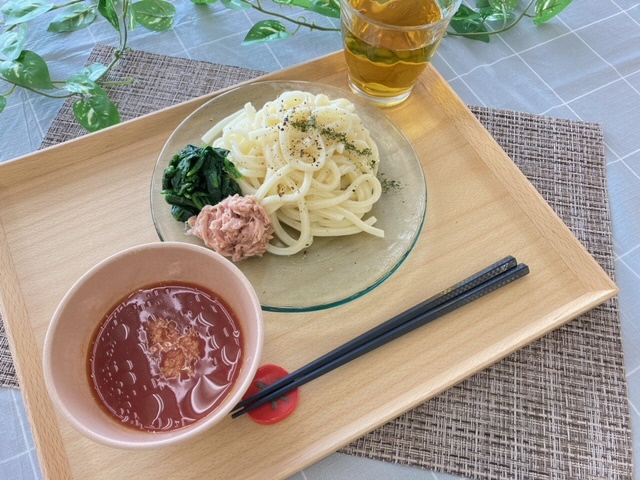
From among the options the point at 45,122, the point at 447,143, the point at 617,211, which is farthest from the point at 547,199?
the point at 45,122

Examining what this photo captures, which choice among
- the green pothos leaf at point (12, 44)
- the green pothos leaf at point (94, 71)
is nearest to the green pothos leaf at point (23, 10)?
the green pothos leaf at point (12, 44)

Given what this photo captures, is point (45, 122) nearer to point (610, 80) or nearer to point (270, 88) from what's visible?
point (270, 88)

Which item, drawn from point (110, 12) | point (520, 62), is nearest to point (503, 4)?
point (520, 62)

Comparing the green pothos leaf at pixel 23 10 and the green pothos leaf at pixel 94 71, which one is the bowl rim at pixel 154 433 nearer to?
the green pothos leaf at pixel 94 71

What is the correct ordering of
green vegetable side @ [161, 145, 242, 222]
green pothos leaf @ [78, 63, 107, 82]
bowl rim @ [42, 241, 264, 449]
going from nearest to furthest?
1. bowl rim @ [42, 241, 264, 449]
2. green vegetable side @ [161, 145, 242, 222]
3. green pothos leaf @ [78, 63, 107, 82]

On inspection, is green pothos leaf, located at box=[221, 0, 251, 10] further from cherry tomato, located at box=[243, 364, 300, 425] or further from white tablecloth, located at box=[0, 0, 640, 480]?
cherry tomato, located at box=[243, 364, 300, 425]

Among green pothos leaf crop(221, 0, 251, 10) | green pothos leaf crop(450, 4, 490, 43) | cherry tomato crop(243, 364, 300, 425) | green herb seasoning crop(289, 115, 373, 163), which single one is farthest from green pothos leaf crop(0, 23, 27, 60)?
green pothos leaf crop(450, 4, 490, 43)
